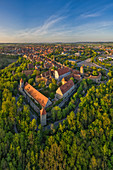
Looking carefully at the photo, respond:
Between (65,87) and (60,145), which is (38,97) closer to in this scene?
(65,87)

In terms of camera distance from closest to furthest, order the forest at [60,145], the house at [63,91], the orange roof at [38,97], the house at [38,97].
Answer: the forest at [60,145]
the house at [38,97]
the orange roof at [38,97]
the house at [63,91]

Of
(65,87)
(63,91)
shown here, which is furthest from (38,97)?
(65,87)

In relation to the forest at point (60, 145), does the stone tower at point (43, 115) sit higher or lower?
higher

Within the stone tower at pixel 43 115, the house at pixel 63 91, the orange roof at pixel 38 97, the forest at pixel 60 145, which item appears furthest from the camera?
the house at pixel 63 91

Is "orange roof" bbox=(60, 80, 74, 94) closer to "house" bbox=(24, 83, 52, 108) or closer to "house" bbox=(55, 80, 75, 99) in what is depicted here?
"house" bbox=(55, 80, 75, 99)

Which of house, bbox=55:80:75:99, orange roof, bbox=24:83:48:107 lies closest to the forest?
orange roof, bbox=24:83:48:107

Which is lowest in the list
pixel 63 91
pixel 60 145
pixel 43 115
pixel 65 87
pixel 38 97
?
pixel 60 145

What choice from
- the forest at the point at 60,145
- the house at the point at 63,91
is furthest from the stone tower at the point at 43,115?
the house at the point at 63,91

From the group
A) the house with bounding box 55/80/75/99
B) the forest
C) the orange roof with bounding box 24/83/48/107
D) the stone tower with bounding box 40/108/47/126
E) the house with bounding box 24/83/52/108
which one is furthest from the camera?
the house with bounding box 55/80/75/99

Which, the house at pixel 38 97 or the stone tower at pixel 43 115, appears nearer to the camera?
the stone tower at pixel 43 115

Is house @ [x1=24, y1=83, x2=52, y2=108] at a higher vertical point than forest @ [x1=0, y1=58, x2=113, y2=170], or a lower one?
higher

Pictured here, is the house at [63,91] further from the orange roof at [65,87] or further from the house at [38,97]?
the house at [38,97]
